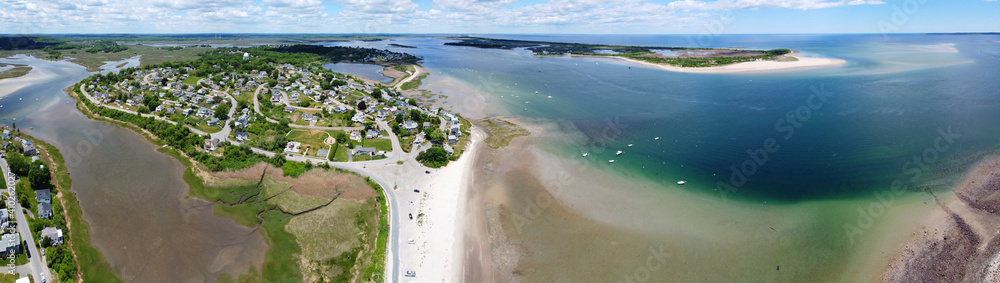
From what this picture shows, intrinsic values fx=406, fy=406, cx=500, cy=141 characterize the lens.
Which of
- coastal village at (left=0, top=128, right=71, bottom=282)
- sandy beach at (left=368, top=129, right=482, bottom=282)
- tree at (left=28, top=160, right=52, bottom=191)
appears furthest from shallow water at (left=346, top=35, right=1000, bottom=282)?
tree at (left=28, top=160, right=52, bottom=191)

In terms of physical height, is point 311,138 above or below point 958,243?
above

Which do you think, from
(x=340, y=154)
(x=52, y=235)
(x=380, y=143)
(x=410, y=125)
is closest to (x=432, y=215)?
(x=340, y=154)

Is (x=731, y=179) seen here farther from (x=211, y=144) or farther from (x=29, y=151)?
(x=29, y=151)

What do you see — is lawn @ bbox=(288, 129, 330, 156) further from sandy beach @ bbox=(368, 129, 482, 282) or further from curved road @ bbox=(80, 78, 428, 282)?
sandy beach @ bbox=(368, 129, 482, 282)

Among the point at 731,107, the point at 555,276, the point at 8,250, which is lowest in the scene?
the point at 555,276

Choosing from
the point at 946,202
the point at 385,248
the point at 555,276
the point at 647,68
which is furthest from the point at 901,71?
the point at 385,248

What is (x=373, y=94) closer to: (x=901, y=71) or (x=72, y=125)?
(x=72, y=125)

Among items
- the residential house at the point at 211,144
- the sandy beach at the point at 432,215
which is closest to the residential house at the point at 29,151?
the residential house at the point at 211,144
